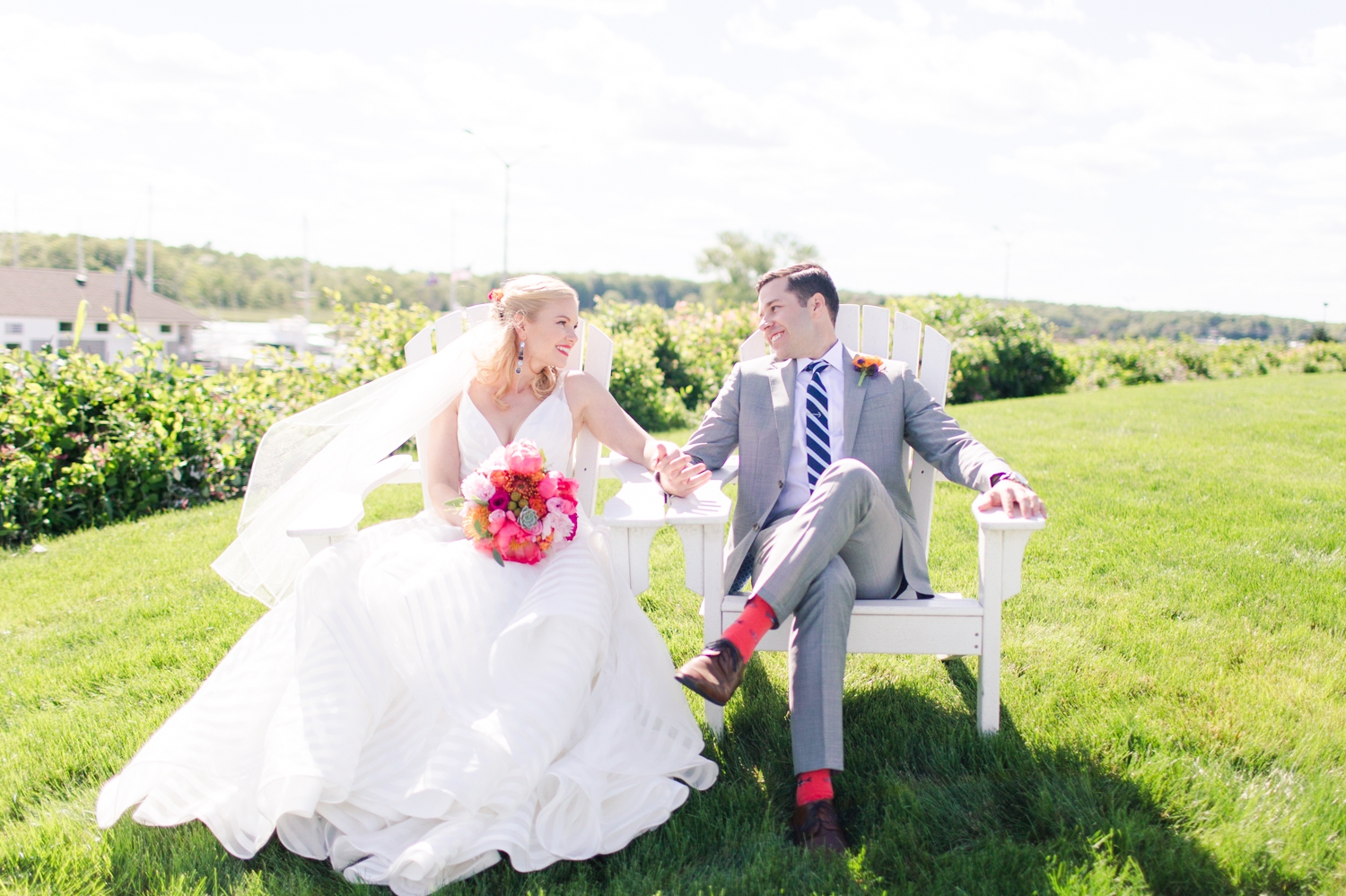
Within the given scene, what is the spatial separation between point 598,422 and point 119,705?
179 cm

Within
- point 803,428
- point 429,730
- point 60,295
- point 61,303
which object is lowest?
point 429,730

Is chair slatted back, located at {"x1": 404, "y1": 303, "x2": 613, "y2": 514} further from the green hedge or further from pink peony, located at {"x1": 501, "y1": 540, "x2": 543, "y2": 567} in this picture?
the green hedge

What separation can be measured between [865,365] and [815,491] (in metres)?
0.61

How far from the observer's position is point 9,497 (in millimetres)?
5266

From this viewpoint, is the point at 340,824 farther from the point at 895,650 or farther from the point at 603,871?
the point at 895,650

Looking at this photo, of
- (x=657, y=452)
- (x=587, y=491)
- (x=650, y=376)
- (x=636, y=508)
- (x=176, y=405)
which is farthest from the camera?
(x=650, y=376)

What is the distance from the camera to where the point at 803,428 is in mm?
2900

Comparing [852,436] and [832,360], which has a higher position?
[832,360]

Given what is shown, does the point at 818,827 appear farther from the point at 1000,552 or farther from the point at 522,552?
the point at 522,552

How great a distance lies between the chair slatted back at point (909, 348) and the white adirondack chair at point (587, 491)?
608 millimetres

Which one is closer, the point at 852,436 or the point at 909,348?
the point at 852,436

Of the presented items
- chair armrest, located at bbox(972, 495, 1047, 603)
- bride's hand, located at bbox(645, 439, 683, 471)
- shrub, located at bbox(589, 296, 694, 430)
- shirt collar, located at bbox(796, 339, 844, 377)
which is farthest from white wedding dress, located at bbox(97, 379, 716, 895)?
shrub, located at bbox(589, 296, 694, 430)

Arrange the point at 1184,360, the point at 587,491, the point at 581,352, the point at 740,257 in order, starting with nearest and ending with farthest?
the point at 587,491, the point at 581,352, the point at 1184,360, the point at 740,257

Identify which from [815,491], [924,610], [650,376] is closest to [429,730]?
[815,491]
